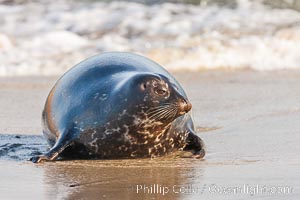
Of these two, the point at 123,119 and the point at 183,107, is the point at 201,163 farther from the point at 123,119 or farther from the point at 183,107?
the point at 123,119

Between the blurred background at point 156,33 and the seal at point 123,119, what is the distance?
438 centimetres

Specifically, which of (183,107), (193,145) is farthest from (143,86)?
(193,145)

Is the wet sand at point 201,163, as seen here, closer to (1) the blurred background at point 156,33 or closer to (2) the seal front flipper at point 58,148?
(2) the seal front flipper at point 58,148

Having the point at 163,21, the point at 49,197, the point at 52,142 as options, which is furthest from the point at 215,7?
the point at 49,197

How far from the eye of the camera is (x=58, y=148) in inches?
191

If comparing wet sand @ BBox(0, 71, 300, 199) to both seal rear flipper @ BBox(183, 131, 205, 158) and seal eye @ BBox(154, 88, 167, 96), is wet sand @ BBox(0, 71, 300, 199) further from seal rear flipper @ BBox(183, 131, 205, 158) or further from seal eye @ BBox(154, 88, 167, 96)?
seal eye @ BBox(154, 88, 167, 96)

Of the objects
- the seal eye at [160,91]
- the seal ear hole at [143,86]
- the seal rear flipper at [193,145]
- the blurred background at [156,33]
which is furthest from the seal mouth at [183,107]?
the blurred background at [156,33]

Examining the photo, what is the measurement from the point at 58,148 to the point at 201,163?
794 mm

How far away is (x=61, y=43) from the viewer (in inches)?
429

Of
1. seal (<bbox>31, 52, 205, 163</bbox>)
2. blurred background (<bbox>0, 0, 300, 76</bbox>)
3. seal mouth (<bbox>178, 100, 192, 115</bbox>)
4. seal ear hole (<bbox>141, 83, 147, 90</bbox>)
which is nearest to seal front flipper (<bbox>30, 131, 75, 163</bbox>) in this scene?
seal (<bbox>31, 52, 205, 163</bbox>)

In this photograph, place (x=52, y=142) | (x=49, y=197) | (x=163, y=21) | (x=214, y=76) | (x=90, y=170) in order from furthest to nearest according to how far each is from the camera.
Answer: (x=163, y=21) → (x=214, y=76) → (x=52, y=142) → (x=90, y=170) → (x=49, y=197)

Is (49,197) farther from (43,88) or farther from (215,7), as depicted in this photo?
(215,7)

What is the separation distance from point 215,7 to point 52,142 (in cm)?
800

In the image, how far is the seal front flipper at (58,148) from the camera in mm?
4816
